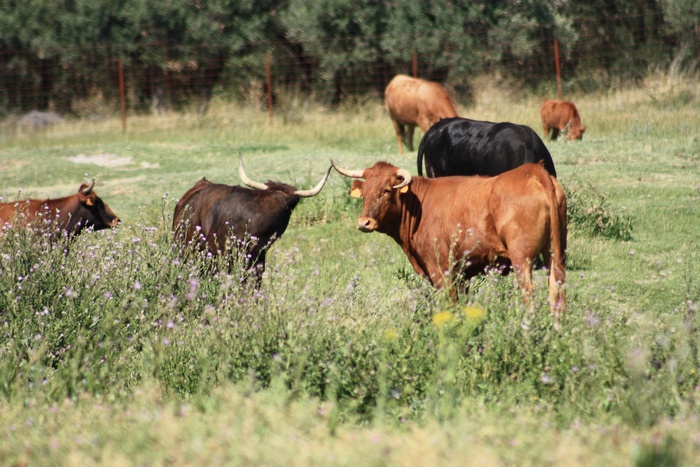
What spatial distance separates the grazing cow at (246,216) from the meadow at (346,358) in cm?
45

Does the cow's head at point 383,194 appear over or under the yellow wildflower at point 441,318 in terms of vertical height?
over

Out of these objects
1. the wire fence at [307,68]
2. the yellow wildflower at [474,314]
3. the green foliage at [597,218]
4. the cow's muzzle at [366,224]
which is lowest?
the green foliage at [597,218]

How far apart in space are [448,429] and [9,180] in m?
14.1

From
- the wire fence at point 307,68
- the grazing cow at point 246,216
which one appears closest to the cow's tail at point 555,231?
the grazing cow at point 246,216

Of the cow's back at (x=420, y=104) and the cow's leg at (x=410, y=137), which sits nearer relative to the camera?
the cow's back at (x=420, y=104)

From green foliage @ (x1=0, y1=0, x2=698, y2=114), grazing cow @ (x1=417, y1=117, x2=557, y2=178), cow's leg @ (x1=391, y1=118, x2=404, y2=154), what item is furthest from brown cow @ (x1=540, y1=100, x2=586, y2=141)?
grazing cow @ (x1=417, y1=117, x2=557, y2=178)

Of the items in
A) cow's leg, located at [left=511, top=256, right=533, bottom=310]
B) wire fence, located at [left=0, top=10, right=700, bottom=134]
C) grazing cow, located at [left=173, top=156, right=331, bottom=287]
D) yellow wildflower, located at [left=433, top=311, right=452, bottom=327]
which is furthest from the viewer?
wire fence, located at [left=0, top=10, right=700, bottom=134]

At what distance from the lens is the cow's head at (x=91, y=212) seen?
35.8 ft

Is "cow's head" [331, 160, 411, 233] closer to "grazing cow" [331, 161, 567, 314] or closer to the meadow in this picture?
"grazing cow" [331, 161, 567, 314]

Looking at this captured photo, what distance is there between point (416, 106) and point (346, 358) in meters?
13.0

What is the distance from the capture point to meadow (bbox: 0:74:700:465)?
11.9ft

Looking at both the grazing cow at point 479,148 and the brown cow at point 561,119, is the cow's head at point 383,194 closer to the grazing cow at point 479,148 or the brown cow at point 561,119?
the grazing cow at point 479,148

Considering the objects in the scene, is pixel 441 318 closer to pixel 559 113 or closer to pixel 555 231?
pixel 555 231

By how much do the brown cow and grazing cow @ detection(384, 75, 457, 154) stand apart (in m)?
2.06
